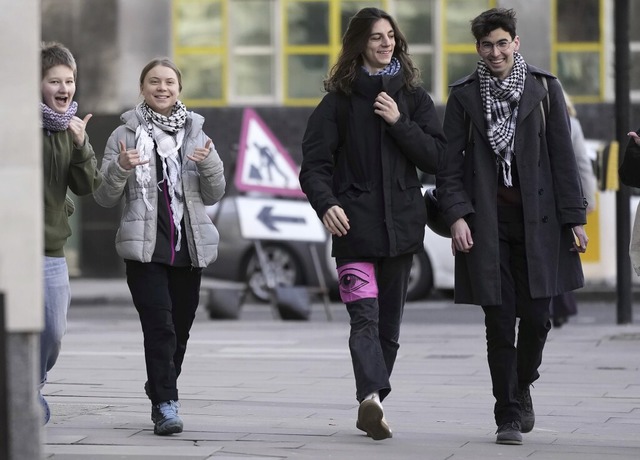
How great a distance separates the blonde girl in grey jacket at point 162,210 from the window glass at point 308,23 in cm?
1711

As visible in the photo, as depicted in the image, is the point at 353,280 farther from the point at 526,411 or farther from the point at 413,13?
the point at 413,13

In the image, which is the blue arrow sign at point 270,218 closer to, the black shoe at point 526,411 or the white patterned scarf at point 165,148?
the white patterned scarf at point 165,148

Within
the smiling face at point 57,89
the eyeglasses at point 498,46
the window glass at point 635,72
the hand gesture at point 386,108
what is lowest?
the hand gesture at point 386,108

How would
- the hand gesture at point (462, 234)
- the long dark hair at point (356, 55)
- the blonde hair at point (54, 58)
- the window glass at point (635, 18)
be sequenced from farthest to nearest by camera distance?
the window glass at point (635, 18), the long dark hair at point (356, 55), the hand gesture at point (462, 234), the blonde hair at point (54, 58)

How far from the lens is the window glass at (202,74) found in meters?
24.2

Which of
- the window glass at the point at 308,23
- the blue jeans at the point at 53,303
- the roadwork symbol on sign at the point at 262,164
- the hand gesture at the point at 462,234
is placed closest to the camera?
the blue jeans at the point at 53,303

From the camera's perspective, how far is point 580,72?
2369cm

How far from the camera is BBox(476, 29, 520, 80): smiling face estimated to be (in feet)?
22.2

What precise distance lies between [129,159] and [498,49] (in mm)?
1648

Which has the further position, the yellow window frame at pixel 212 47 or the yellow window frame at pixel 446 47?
the yellow window frame at pixel 212 47

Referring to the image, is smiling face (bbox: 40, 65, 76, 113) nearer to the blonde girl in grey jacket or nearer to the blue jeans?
the blonde girl in grey jacket

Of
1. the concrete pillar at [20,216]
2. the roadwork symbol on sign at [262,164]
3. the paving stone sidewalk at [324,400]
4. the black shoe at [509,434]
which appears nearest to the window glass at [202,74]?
the roadwork symbol on sign at [262,164]

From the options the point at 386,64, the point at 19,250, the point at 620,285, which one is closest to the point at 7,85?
the point at 19,250

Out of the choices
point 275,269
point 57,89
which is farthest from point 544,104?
point 275,269
